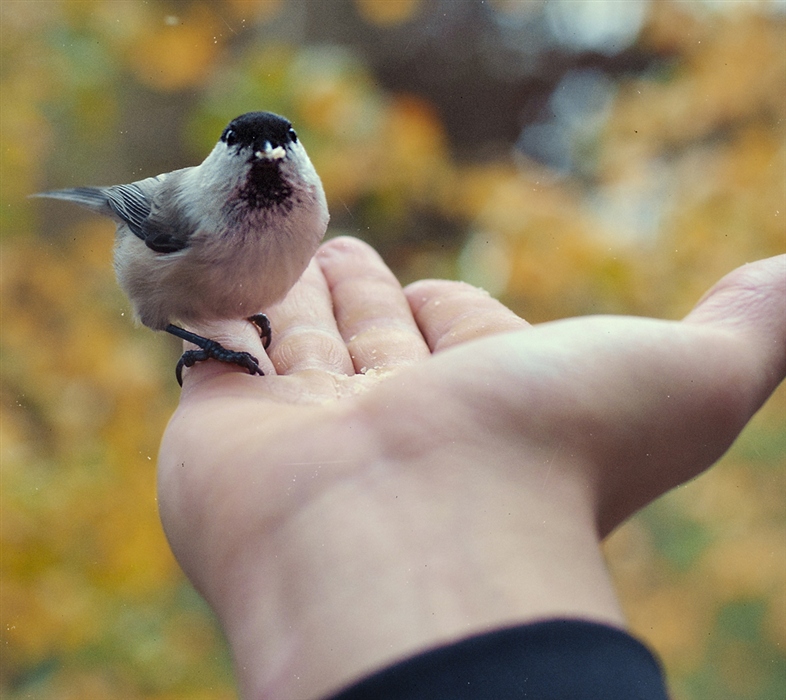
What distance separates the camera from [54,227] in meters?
1.12

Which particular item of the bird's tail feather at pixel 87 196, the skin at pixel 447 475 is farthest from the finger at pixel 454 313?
the bird's tail feather at pixel 87 196

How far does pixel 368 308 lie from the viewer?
42.8 inches

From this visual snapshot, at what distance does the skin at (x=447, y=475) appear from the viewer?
63 centimetres

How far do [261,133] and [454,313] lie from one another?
1.10ft

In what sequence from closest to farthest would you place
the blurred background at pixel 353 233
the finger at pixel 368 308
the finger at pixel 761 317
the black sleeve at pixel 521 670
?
the black sleeve at pixel 521 670 → the finger at pixel 761 317 → the finger at pixel 368 308 → the blurred background at pixel 353 233

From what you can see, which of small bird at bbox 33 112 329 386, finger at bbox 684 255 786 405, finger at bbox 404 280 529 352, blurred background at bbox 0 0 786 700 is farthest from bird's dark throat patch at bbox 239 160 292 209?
finger at bbox 684 255 786 405

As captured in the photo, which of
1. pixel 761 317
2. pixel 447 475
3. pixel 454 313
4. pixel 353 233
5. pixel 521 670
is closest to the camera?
pixel 521 670

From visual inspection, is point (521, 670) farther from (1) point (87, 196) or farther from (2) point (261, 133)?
(1) point (87, 196)

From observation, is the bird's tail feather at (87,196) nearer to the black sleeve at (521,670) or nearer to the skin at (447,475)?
the skin at (447,475)

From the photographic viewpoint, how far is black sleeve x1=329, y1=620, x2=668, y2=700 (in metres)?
0.56

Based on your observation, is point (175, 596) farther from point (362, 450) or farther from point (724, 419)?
point (724, 419)

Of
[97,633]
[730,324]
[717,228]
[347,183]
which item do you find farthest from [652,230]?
[97,633]

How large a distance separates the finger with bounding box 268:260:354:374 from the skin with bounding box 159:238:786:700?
0.08m

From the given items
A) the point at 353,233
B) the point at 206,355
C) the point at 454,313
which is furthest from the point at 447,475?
the point at 353,233
